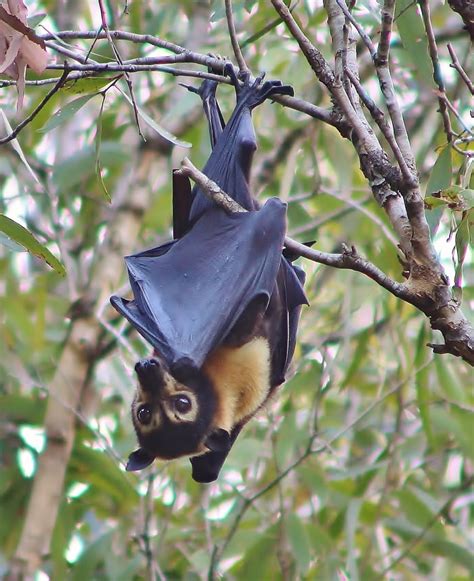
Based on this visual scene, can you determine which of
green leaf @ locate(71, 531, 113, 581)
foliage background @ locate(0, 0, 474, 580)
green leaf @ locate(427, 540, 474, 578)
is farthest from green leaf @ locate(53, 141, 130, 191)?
green leaf @ locate(427, 540, 474, 578)

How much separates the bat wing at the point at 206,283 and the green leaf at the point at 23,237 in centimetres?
64

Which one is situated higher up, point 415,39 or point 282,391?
point 282,391

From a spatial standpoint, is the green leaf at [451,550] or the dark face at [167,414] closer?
the dark face at [167,414]

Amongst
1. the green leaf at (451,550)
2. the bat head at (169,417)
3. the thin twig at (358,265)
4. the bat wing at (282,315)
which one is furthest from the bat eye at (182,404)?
the green leaf at (451,550)

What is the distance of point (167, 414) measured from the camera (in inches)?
142

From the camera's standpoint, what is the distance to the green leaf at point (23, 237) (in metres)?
3.04

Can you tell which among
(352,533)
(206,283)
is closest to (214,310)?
(206,283)

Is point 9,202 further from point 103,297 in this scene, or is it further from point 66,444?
point 66,444

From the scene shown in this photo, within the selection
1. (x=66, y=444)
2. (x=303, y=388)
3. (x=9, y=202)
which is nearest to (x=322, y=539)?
(x=303, y=388)

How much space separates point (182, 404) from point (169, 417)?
75 mm

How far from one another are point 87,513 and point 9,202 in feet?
6.98

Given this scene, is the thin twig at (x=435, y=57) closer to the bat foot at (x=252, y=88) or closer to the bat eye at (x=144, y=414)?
the bat foot at (x=252, y=88)

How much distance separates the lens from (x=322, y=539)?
5500 millimetres

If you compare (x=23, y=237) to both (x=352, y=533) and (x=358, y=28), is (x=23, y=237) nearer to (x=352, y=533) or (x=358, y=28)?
(x=358, y=28)
